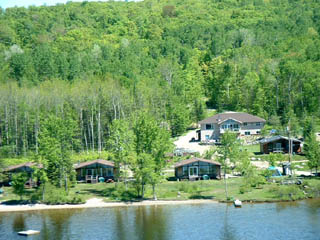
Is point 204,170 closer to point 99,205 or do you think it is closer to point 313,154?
point 313,154

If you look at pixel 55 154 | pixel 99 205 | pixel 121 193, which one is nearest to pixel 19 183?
pixel 55 154

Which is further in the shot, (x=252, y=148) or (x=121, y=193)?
(x=252, y=148)

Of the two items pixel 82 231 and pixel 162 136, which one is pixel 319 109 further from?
pixel 82 231

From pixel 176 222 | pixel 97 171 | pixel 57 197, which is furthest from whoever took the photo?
pixel 97 171

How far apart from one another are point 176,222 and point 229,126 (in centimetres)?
5193

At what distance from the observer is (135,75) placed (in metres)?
135

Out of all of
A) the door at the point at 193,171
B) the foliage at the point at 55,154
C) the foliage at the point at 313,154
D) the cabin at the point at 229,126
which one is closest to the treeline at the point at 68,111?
the cabin at the point at 229,126

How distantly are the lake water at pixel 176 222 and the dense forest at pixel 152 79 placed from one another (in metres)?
31.0

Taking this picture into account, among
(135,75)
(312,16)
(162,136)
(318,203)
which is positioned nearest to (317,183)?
(318,203)

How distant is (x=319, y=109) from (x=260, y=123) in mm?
13231

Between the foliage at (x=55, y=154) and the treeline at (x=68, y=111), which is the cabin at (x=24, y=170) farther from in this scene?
the treeline at (x=68, y=111)

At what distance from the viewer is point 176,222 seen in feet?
180

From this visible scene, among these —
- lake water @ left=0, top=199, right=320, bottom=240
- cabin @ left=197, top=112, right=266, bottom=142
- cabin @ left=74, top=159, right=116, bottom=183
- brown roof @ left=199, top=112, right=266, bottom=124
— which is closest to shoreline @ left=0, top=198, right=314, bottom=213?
lake water @ left=0, top=199, right=320, bottom=240

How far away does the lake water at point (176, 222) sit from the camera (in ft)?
166
